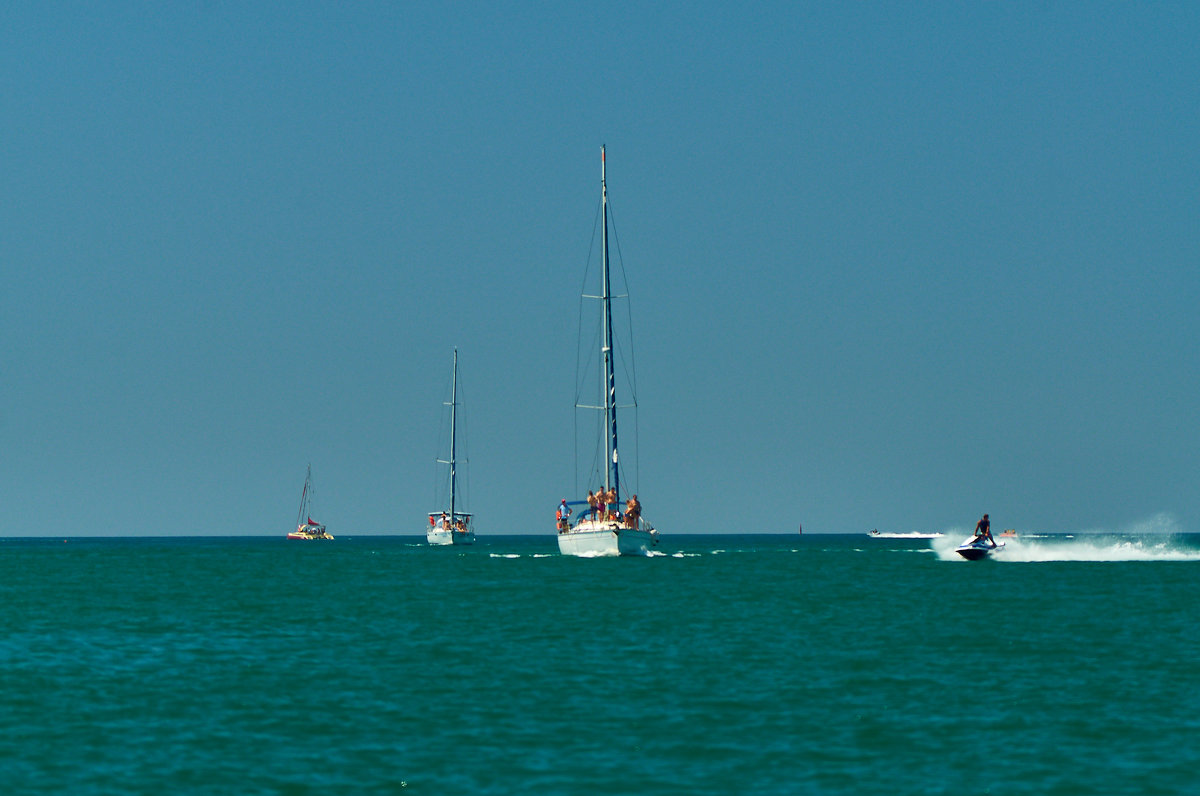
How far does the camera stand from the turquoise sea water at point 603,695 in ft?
91.8

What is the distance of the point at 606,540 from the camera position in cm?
10644

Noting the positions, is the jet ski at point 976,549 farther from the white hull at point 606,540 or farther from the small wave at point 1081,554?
the white hull at point 606,540

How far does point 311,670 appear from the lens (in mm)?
43156

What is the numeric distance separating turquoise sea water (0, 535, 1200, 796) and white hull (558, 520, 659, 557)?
31.2m

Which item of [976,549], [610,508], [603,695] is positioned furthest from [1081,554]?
[603,695]

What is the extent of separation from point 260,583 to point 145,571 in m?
30.5

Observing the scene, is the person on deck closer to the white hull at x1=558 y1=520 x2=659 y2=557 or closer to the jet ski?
the jet ski

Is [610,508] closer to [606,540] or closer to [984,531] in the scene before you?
[606,540]

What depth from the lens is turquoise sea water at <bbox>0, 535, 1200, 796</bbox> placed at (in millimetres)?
27984

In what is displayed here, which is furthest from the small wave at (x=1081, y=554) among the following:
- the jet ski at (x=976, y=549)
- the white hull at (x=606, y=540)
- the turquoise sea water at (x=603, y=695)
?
the turquoise sea water at (x=603, y=695)

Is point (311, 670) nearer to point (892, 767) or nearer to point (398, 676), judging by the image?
point (398, 676)

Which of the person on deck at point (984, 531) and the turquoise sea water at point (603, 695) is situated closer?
the turquoise sea water at point (603, 695)

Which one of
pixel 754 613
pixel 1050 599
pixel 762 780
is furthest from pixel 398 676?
pixel 1050 599

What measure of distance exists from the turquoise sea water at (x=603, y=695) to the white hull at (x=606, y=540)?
102ft
